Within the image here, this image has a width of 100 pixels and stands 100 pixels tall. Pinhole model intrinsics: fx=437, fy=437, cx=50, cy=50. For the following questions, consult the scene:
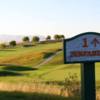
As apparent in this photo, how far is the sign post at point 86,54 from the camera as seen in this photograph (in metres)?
13.7

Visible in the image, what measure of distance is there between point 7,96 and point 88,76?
4.76m

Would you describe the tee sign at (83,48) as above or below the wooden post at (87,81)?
above

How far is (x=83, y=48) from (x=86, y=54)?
225mm

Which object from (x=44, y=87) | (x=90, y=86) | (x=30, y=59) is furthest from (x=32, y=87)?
(x=30, y=59)

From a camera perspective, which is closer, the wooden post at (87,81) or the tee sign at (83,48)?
the tee sign at (83,48)

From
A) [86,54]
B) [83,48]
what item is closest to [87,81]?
[86,54]

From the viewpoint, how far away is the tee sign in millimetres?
13672

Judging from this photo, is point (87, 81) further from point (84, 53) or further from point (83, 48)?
point (83, 48)

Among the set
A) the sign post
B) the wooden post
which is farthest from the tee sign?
the wooden post

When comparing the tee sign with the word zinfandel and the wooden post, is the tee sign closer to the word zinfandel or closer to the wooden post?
the word zinfandel

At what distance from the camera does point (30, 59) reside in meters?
75.1

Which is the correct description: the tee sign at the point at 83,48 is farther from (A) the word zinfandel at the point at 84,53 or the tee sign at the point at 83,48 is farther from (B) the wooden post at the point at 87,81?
(B) the wooden post at the point at 87,81

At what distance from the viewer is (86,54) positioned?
13.9 m

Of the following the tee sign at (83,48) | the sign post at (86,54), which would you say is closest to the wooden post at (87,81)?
the sign post at (86,54)
